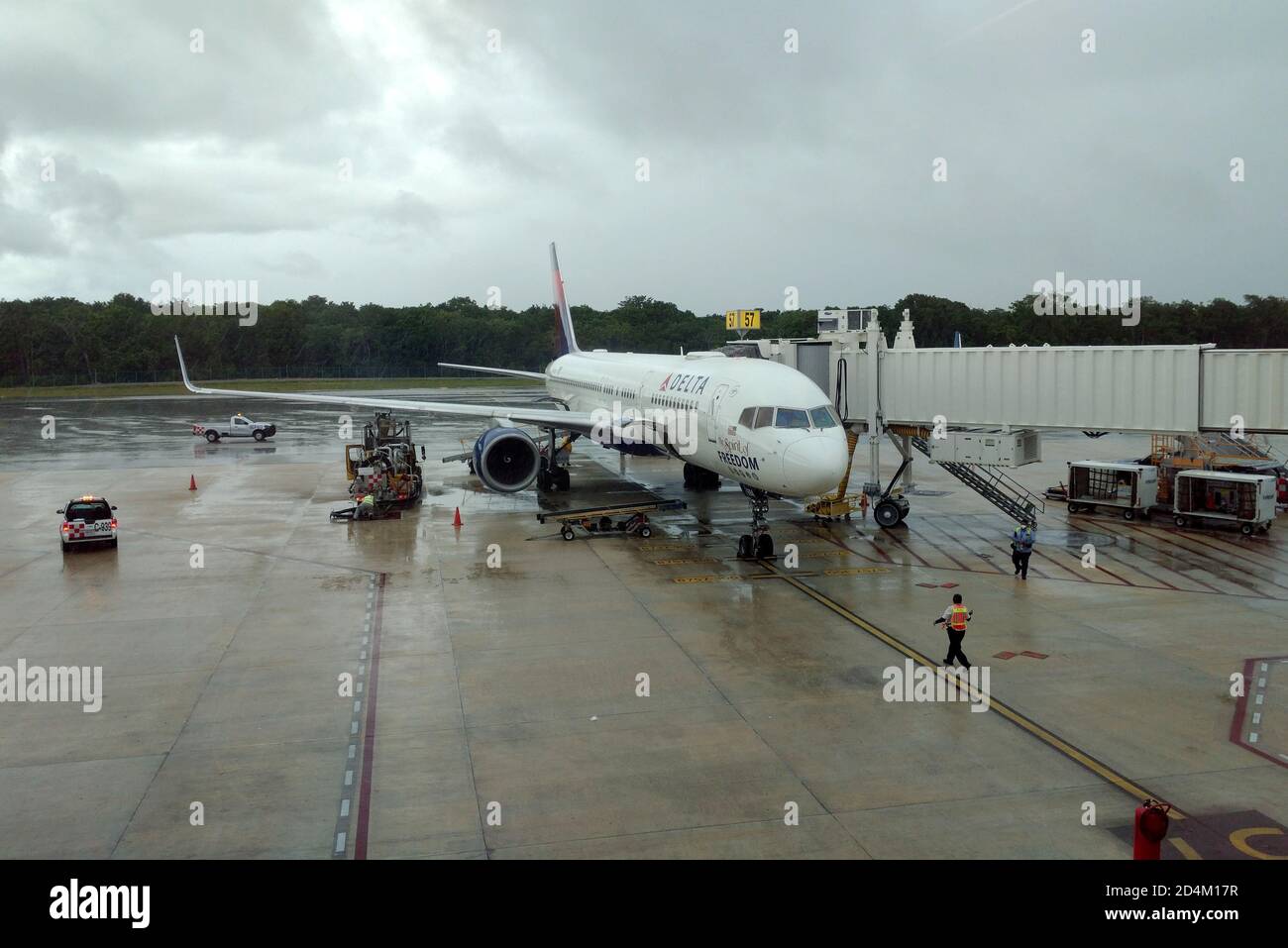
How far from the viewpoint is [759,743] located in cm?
1359

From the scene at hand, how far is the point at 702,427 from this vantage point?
26.8m

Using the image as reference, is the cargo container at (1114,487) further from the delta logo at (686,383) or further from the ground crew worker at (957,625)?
the ground crew worker at (957,625)

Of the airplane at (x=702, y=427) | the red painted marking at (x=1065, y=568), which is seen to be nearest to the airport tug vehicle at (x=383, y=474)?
the airplane at (x=702, y=427)

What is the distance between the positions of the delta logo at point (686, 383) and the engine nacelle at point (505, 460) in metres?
4.50

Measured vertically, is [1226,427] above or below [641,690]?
above

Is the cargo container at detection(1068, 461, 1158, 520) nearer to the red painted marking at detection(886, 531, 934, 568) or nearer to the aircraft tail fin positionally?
the red painted marking at detection(886, 531, 934, 568)

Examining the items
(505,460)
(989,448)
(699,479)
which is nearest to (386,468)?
(505,460)

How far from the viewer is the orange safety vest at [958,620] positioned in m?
16.5

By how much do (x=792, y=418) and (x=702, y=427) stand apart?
12.7ft

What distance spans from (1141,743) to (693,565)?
42.0 ft

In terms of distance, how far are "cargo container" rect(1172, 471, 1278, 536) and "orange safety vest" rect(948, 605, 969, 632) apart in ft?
55.4

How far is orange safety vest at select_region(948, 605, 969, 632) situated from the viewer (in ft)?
54.1
